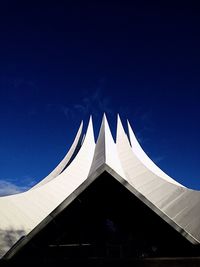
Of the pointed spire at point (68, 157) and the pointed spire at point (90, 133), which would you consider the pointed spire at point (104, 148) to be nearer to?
the pointed spire at point (90, 133)

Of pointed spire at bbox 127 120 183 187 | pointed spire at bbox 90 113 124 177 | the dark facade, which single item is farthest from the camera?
pointed spire at bbox 127 120 183 187

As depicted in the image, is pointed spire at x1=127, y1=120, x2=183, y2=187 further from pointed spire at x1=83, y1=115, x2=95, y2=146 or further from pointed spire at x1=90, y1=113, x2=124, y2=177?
pointed spire at x1=83, y1=115, x2=95, y2=146

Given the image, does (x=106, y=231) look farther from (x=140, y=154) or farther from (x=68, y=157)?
(x=140, y=154)

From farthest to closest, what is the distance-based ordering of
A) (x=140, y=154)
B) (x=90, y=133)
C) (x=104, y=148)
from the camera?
(x=90, y=133)
(x=140, y=154)
(x=104, y=148)

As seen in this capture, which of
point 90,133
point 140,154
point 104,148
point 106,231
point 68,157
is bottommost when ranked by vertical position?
point 106,231

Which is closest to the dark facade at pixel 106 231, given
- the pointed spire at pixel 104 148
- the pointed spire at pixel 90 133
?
the pointed spire at pixel 104 148

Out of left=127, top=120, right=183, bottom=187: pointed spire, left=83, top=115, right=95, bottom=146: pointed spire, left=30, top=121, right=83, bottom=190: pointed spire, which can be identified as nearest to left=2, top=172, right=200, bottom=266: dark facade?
left=127, top=120, right=183, bottom=187: pointed spire

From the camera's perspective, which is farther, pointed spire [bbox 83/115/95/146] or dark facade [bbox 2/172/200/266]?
pointed spire [bbox 83/115/95/146]

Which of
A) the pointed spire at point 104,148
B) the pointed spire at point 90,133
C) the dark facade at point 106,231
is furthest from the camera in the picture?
the pointed spire at point 90,133

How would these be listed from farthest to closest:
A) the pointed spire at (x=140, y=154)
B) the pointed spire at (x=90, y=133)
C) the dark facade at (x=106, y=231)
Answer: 1. the pointed spire at (x=90, y=133)
2. the pointed spire at (x=140, y=154)
3. the dark facade at (x=106, y=231)

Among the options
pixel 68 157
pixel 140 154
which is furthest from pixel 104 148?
pixel 140 154

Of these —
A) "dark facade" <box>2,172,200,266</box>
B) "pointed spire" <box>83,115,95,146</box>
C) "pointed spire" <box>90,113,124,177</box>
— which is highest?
"pointed spire" <box>83,115,95,146</box>

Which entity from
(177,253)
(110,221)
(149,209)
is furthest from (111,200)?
(177,253)

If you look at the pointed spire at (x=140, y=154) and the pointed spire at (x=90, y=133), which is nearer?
the pointed spire at (x=140, y=154)
